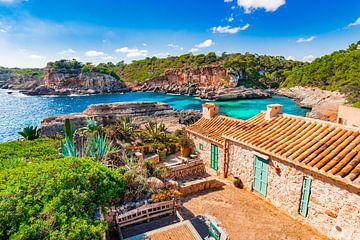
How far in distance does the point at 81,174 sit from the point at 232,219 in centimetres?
574

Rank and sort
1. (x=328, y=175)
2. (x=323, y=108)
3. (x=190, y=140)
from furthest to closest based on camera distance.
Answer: (x=323, y=108) → (x=190, y=140) → (x=328, y=175)

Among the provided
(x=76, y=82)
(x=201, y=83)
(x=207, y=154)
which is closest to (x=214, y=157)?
(x=207, y=154)

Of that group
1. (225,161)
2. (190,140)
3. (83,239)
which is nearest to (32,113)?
(190,140)

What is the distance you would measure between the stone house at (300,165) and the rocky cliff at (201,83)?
54900 mm

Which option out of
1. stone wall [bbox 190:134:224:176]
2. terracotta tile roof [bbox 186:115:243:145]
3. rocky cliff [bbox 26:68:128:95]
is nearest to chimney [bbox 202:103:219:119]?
terracotta tile roof [bbox 186:115:243:145]

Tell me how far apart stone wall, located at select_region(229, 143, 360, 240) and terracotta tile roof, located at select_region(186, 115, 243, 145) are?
8.46 ft

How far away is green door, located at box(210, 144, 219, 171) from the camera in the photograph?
12.0m

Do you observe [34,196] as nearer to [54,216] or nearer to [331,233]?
[54,216]

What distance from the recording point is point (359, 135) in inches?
309

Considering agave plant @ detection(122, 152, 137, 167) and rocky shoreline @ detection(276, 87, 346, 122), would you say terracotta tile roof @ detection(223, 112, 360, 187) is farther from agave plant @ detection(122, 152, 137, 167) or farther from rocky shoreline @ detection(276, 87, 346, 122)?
rocky shoreline @ detection(276, 87, 346, 122)

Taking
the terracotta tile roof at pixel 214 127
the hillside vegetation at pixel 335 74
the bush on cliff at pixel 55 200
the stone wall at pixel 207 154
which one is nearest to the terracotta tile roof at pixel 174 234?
the bush on cliff at pixel 55 200

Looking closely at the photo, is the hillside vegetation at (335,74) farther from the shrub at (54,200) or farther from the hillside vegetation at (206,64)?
the shrub at (54,200)

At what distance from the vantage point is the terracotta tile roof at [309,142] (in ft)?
22.3

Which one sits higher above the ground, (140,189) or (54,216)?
(54,216)
